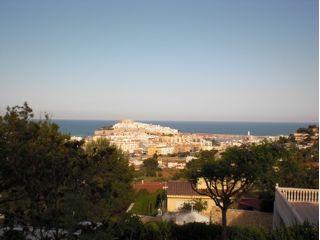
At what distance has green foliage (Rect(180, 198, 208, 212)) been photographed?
18.1 metres

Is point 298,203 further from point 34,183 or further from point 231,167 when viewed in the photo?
point 34,183

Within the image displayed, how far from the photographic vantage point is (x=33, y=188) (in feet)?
22.0

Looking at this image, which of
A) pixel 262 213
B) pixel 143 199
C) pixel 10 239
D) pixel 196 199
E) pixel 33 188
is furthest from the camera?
pixel 143 199

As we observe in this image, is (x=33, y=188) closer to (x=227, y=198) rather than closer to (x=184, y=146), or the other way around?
(x=227, y=198)

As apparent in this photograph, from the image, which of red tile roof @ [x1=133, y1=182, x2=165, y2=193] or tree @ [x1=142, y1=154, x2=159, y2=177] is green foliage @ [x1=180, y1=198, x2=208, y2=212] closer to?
red tile roof @ [x1=133, y1=182, x2=165, y2=193]

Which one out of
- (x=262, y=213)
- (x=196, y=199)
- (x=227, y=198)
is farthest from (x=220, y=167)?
(x=196, y=199)

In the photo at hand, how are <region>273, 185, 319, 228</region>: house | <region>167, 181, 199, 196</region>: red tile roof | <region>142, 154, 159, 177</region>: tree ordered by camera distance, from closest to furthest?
1. <region>273, 185, 319, 228</region>: house
2. <region>167, 181, 199, 196</region>: red tile roof
3. <region>142, 154, 159, 177</region>: tree

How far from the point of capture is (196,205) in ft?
59.5

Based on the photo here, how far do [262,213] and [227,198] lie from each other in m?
4.33

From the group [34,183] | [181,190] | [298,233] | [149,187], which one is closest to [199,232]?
[298,233]

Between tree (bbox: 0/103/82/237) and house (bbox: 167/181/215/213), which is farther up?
tree (bbox: 0/103/82/237)

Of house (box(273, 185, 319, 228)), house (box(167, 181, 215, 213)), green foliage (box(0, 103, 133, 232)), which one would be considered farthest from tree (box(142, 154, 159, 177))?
green foliage (box(0, 103, 133, 232))

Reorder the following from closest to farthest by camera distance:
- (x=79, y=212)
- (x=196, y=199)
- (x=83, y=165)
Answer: (x=79, y=212), (x=83, y=165), (x=196, y=199)

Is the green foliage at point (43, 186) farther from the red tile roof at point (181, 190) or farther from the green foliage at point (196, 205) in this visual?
the red tile roof at point (181, 190)
